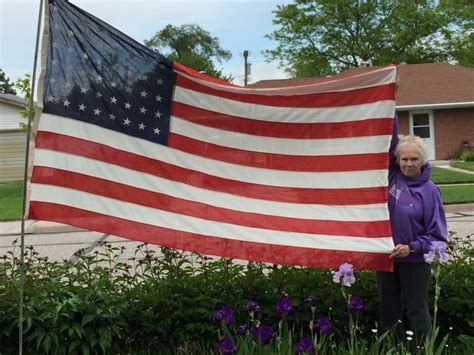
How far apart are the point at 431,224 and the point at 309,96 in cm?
114

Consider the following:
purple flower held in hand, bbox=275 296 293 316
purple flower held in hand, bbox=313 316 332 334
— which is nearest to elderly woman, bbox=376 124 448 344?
purple flower held in hand, bbox=313 316 332 334

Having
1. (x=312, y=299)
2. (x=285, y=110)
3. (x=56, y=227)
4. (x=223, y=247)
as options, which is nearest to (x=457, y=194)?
(x=56, y=227)

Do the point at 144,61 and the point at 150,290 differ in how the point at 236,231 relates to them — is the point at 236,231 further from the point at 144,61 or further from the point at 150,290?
the point at 144,61

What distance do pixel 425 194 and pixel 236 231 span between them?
1188mm

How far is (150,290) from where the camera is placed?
4090mm

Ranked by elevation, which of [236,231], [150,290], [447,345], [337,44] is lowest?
→ [447,345]

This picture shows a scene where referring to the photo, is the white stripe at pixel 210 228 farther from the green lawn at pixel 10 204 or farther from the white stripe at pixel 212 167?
the green lawn at pixel 10 204

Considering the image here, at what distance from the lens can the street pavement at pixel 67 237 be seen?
379 inches

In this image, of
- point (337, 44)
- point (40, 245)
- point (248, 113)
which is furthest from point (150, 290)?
point (337, 44)

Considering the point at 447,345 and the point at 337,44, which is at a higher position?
the point at 337,44

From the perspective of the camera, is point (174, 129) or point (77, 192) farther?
point (174, 129)

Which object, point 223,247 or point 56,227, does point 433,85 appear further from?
point 223,247

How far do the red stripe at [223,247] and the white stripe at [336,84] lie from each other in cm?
100

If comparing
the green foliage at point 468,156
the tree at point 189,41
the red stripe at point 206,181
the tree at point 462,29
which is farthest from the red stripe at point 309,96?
the tree at point 189,41
